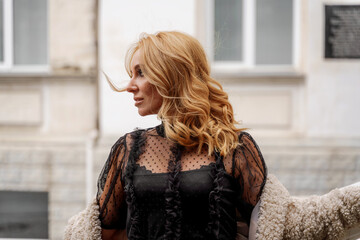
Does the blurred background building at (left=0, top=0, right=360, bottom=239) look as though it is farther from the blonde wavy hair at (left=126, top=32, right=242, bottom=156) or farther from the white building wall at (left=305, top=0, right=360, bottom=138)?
the blonde wavy hair at (left=126, top=32, right=242, bottom=156)

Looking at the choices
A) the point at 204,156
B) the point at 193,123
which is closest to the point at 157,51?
the point at 193,123

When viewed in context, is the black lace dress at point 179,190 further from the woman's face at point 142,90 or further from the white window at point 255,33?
the white window at point 255,33

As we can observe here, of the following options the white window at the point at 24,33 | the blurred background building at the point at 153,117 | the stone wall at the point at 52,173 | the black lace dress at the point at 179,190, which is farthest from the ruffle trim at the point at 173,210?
the white window at the point at 24,33

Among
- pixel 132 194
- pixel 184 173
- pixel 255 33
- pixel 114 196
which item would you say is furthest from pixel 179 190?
pixel 255 33

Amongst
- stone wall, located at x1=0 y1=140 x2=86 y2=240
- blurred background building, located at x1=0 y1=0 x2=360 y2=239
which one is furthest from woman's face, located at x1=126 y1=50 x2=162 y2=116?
stone wall, located at x1=0 y1=140 x2=86 y2=240

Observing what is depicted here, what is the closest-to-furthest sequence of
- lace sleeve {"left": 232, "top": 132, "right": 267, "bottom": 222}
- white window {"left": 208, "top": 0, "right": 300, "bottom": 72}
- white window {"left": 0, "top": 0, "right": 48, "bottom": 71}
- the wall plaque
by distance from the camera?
lace sleeve {"left": 232, "top": 132, "right": 267, "bottom": 222}
the wall plaque
white window {"left": 208, "top": 0, "right": 300, "bottom": 72}
white window {"left": 0, "top": 0, "right": 48, "bottom": 71}

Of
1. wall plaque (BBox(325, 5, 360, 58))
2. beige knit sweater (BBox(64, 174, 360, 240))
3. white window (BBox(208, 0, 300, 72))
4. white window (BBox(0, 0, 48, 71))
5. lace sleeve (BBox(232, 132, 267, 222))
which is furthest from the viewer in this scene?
white window (BBox(0, 0, 48, 71))

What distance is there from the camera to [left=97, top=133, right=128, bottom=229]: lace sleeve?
2.03 m

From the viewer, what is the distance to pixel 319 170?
247 inches

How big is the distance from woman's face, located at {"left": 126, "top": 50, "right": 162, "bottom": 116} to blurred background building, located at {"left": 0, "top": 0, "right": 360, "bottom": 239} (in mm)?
4197

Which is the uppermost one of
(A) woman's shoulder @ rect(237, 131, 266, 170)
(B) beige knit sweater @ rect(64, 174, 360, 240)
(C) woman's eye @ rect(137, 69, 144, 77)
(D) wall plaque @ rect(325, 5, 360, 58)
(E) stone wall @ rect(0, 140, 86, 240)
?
(D) wall plaque @ rect(325, 5, 360, 58)

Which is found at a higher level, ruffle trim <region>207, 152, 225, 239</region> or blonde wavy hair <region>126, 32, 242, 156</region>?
blonde wavy hair <region>126, 32, 242, 156</region>

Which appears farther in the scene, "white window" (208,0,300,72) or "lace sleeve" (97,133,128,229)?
"white window" (208,0,300,72)

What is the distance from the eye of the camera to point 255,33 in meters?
6.89
